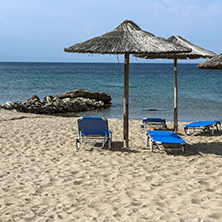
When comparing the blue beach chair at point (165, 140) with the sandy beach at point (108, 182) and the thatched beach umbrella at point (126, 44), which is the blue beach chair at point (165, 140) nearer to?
the sandy beach at point (108, 182)

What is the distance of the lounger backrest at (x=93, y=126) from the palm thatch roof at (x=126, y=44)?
146cm

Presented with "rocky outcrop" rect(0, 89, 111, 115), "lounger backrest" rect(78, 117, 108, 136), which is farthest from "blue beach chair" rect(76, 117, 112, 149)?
"rocky outcrop" rect(0, 89, 111, 115)

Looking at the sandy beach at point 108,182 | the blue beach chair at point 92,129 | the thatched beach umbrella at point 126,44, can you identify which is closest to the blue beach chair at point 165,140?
the sandy beach at point 108,182

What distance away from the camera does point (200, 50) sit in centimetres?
898

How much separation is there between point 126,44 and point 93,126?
191cm

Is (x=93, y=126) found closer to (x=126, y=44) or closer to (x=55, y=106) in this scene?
(x=126, y=44)

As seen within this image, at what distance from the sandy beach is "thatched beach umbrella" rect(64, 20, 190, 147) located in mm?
2008

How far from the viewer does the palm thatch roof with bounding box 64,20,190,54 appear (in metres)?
6.59

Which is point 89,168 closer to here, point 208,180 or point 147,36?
point 208,180

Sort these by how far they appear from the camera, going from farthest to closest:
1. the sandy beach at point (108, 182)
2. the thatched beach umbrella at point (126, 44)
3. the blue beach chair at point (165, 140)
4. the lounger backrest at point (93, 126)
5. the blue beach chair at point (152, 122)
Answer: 1. the blue beach chair at point (152, 122)
2. the lounger backrest at point (93, 126)
3. the blue beach chair at point (165, 140)
4. the thatched beach umbrella at point (126, 44)
5. the sandy beach at point (108, 182)

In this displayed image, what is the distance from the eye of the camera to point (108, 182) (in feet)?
16.3

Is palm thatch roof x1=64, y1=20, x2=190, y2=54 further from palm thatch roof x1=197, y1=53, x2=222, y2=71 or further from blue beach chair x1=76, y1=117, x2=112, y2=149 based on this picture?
blue beach chair x1=76, y1=117, x2=112, y2=149

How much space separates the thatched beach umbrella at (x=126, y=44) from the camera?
21.6 ft

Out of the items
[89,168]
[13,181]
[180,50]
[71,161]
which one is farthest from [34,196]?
[180,50]
